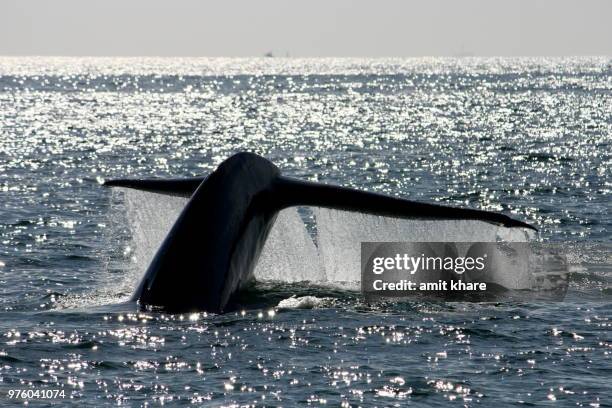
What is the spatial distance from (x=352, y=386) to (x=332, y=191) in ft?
11.1

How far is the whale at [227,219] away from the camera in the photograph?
631 inches

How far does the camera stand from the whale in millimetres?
16031

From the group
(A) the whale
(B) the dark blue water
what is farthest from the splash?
(A) the whale

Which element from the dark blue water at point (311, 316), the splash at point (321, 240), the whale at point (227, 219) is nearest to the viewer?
the dark blue water at point (311, 316)

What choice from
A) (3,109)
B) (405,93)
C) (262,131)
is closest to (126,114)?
(3,109)

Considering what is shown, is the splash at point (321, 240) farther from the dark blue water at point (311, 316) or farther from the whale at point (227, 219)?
the whale at point (227, 219)

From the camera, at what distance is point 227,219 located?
16.6 m

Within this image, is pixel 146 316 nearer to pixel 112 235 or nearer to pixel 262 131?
pixel 112 235

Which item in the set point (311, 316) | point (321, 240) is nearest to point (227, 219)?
point (311, 316)

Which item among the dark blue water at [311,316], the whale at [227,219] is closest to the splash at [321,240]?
the dark blue water at [311,316]

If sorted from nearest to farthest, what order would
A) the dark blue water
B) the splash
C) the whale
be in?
1. the dark blue water
2. the whale
3. the splash

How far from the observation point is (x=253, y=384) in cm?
1433

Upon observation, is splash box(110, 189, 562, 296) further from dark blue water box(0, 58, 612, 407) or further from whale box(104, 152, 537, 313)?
whale box(104, 152, 537, 313)

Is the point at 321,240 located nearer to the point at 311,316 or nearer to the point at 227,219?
the point at 311,316
